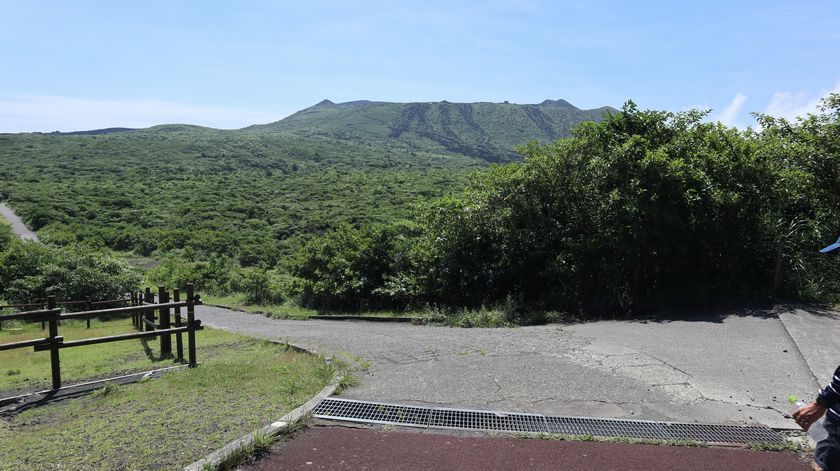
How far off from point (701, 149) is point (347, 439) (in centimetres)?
987

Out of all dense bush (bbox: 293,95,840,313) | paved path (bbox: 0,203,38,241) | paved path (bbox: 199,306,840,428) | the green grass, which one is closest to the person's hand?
paved path (bbox: 199,306,840,428)

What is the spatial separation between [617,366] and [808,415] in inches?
145

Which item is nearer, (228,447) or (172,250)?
(228,447)

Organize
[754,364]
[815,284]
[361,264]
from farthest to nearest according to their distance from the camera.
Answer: [361,264] → [815,284] → [754,364]

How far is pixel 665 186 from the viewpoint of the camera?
10367 mm

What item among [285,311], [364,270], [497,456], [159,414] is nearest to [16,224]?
[285,311]

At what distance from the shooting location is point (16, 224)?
47812 mm

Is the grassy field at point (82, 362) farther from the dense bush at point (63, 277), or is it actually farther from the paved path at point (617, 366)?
the dense bush at point (63, 277)

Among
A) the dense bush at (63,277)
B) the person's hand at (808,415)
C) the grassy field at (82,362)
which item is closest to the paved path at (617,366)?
the person's hand at (808,415)

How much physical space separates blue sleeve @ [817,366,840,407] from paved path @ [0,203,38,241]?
47.9 m

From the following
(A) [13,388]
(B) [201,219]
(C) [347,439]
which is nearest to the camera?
(C) [347,439]

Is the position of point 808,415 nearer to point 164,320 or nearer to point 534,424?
point 534,424

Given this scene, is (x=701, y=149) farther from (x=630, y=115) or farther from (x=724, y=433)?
(x=724, y=433)

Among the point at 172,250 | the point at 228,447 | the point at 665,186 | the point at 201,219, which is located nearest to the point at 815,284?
the point at 665,186
